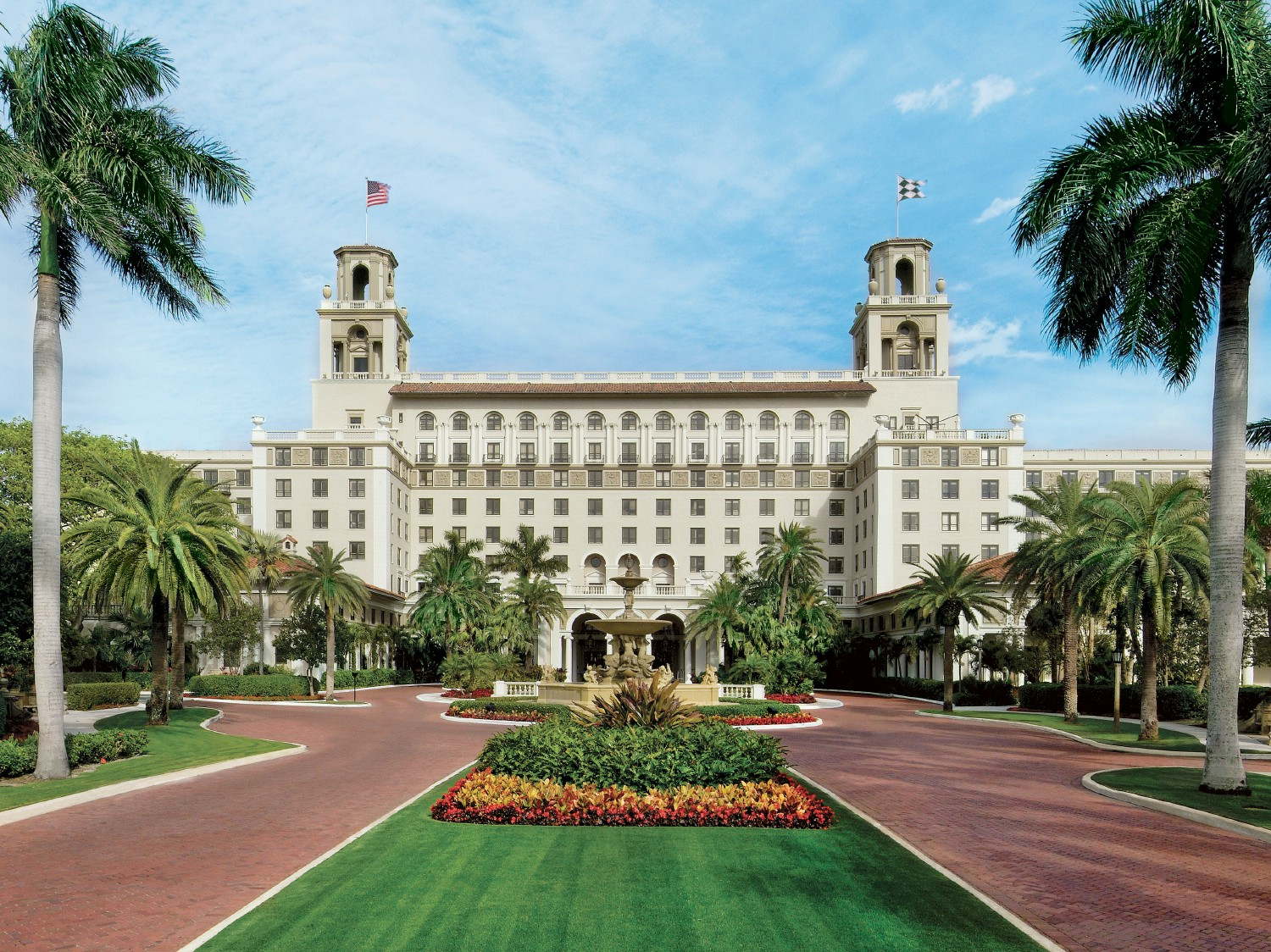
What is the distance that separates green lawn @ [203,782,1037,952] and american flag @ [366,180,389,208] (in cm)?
7407

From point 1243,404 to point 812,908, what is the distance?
14.0 meters

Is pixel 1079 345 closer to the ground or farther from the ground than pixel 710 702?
farther from the ground

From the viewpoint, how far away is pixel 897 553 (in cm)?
7794

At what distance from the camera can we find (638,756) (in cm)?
1560

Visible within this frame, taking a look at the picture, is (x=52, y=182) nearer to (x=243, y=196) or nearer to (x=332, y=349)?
(x=243, y=196)

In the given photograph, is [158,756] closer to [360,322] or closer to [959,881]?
[959,881]

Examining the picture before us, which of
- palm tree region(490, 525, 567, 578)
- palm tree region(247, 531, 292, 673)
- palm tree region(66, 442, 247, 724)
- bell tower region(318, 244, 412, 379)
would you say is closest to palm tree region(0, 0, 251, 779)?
palm tree region(66, 442, 247, 724)

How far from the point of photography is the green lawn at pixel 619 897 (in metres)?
8.97

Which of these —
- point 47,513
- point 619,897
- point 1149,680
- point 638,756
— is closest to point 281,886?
point 619,897

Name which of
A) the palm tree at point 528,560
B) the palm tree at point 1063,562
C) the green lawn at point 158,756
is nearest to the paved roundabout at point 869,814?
the green lawn at point 158,756

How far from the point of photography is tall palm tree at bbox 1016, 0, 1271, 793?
1738 cm

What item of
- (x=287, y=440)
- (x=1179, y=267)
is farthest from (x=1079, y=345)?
(x=287, y=440)

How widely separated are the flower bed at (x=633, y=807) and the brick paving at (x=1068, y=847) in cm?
169

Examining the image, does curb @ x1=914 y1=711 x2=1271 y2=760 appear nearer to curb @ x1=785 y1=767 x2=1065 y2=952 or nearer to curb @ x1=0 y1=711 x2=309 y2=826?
curb @ x1=785 y1=767 x2=1065 y2=952
